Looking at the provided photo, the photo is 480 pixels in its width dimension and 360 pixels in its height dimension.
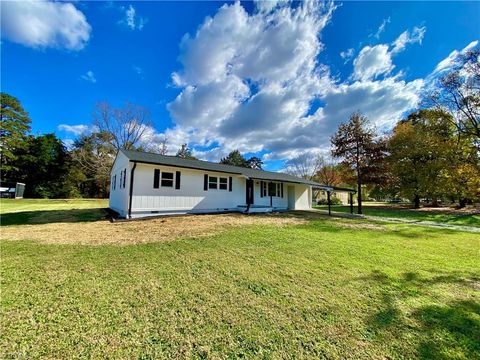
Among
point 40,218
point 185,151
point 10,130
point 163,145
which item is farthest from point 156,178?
point 185,151

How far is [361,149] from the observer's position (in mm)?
18062

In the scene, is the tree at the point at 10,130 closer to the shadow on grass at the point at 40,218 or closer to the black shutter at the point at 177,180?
the shadow on grass at the point at 40,218

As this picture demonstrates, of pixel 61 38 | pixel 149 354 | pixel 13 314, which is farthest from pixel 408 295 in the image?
pixel 61 38

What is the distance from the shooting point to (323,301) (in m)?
3.25

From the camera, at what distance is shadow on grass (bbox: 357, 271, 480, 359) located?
7.79 feet

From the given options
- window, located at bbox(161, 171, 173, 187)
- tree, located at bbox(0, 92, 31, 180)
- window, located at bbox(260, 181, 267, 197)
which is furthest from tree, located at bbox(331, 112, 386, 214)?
tree, located at bbox(0, 92, 31, 180)

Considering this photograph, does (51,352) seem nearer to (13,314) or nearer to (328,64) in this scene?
(13,314)

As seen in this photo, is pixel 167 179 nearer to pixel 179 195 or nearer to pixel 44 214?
pixel 179 195

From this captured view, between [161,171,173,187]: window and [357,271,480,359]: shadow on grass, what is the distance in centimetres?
1087

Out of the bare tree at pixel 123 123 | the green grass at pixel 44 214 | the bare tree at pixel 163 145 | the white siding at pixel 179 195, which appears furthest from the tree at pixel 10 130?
the white siding at pixel 179 195

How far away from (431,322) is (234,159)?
153 feet

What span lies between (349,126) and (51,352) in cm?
2120

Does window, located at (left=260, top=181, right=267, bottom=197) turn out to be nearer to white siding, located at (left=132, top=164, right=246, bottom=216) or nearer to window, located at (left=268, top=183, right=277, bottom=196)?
window, located at (left=268, top=183, right=277, bottom=196)

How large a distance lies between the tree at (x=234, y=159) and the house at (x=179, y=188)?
30.8 m
